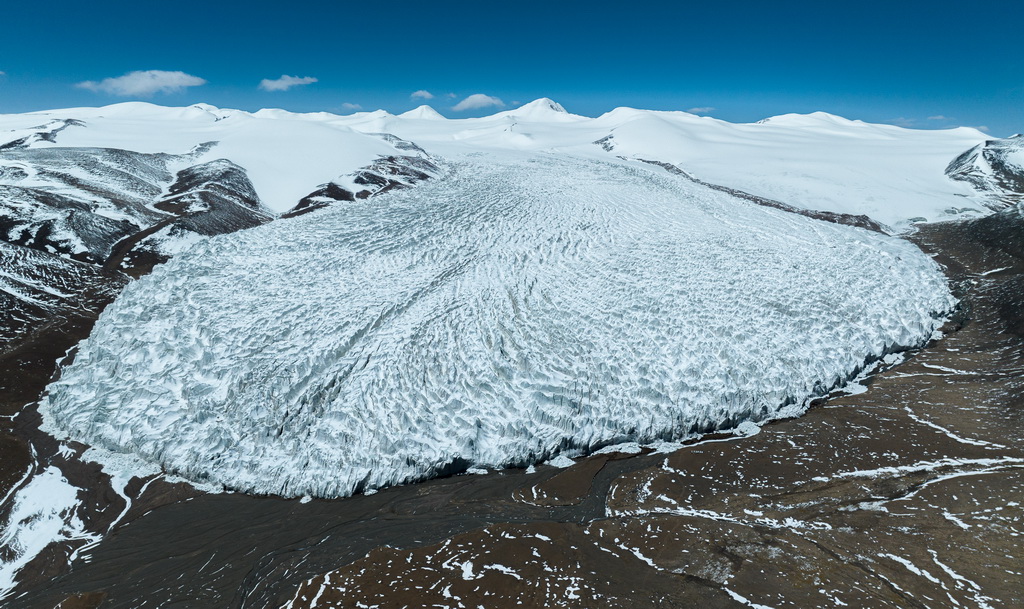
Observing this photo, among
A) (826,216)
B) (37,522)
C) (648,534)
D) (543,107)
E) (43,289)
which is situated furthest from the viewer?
(543,107)

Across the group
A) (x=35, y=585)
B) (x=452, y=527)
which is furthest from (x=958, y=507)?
(x=35, y=585)

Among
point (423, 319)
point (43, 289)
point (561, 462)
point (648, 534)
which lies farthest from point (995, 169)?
point (43, 289)

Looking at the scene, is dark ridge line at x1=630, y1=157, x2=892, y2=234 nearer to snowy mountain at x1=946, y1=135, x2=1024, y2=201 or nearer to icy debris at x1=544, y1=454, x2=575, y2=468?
snowy mountain at x1=946, y1=135, x2=1024, y2=201

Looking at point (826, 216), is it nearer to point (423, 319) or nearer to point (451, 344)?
point (451, 344)

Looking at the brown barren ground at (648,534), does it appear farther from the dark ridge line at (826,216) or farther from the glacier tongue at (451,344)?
the dark ridge line at (826,216)

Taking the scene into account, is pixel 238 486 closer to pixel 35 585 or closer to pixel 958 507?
pixel 35 585

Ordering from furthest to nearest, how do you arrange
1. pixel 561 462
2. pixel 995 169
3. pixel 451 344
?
pixel 995 169 → pixel 451 344 → pixel 561 462

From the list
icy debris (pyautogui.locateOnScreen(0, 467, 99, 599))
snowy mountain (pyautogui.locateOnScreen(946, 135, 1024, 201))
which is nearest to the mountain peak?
snowy mountain (pyautogui.locateOnScreen(946, 135, 1024, 201))

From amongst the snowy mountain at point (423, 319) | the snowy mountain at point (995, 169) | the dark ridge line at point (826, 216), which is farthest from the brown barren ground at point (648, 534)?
the snowy mountain at point (995, 169)
